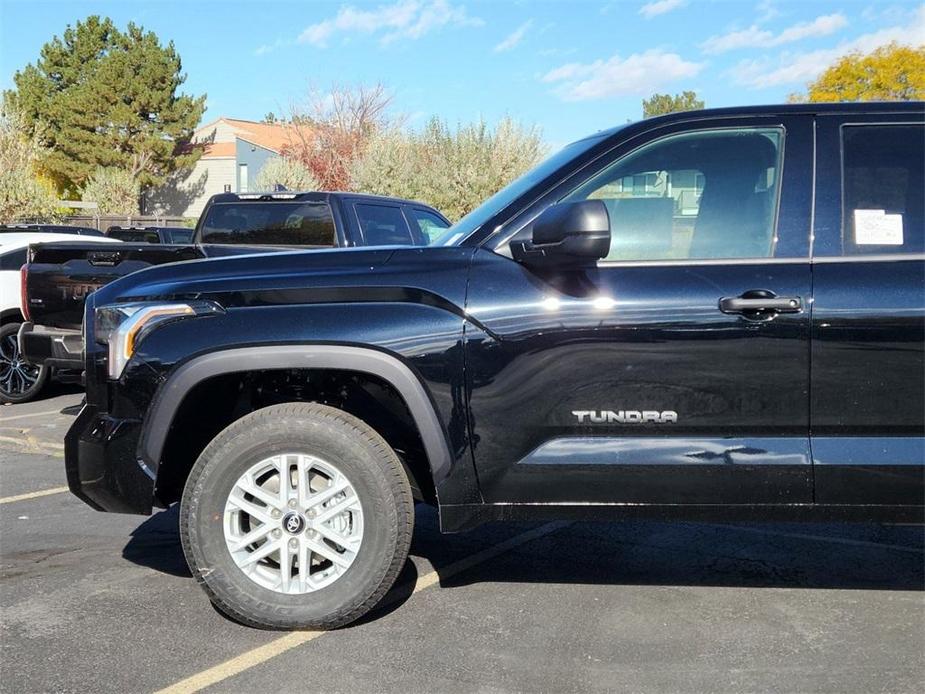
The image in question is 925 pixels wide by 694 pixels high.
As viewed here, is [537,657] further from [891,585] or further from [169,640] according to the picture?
[891,585]

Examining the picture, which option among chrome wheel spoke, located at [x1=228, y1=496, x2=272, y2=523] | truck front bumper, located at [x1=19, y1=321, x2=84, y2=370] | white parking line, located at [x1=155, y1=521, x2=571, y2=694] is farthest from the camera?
truck front bumper, located at [x1=19, y1=321, x2=84, y2=370]

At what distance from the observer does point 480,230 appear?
3.90 m

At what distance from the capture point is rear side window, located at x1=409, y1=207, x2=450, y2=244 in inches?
405

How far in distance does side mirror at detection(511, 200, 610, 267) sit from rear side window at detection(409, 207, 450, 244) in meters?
6.62

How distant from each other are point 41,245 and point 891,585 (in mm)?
7562

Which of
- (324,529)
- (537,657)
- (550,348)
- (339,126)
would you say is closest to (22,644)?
(324,529)

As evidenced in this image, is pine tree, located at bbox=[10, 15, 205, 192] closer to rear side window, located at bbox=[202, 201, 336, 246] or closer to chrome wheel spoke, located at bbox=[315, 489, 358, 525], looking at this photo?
rear side window, located at bbox=[202, 201, 336, 246]

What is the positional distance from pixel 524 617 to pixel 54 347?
5950mm

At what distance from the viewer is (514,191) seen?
13.4 ft

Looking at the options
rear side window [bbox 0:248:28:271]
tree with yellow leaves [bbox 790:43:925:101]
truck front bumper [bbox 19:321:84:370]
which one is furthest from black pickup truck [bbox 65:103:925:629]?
tree with yellow leaves [bbox 790:43:925:101]

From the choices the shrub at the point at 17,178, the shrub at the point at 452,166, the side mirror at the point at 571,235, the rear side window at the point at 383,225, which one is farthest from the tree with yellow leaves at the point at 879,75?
the side mirror at the point at 571,235

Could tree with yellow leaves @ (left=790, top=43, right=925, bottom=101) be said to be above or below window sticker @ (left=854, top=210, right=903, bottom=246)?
above

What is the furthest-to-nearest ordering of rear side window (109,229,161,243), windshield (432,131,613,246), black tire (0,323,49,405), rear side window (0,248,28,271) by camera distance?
rear side window (109,229,161,243) < rear side window (0,248,28,271) < black tire (0,323,49,405) < windshield (432,131,613,246)

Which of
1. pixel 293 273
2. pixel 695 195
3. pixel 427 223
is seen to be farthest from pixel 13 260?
pixel 695 195
